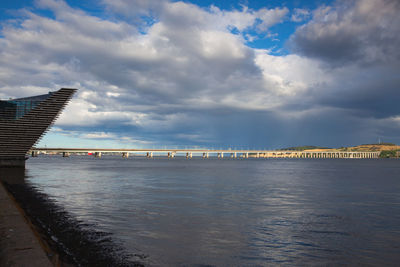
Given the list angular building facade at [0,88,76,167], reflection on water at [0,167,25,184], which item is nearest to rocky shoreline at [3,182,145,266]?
reflection on water at [0,167,25,184]

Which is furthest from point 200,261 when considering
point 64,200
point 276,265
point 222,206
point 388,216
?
point 64,200

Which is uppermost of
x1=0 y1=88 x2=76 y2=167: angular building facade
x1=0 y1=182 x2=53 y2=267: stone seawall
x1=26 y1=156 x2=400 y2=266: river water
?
x1=0 y1=88 x2=76 y2=167: angular building facade

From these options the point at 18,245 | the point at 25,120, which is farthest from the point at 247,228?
the point at 25,120

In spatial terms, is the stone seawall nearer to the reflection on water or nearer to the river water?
the river water

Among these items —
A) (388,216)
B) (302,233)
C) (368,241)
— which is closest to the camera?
(368,241)

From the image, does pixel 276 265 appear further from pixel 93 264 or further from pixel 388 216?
pixel 388 216

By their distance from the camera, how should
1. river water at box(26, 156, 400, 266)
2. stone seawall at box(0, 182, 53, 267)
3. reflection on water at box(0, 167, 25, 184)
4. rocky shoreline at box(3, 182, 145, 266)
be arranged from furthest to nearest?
reflection on water at box(0, 167, 25, 184)
river water at box(26, 156, 400, 266)
rocky shoreline at box(3, 182, 145, 266)
stone seawall at box(0, 182, 53, 267)

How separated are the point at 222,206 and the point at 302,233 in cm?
1065

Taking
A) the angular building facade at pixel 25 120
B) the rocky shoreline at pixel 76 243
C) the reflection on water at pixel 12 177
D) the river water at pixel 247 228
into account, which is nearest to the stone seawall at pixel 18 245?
the rocky shoreline at pixel 76 243

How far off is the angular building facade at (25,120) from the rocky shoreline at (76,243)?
64.5 metres

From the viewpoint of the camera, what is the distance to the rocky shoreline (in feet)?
41.9

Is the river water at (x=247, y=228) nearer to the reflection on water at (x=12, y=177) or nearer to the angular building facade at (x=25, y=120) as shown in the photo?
the reflection on water at (x=12, y=177)

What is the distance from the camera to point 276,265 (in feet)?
42.8

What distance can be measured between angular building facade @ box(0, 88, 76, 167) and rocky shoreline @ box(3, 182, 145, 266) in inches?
2540
